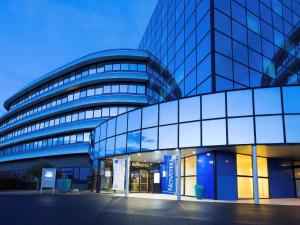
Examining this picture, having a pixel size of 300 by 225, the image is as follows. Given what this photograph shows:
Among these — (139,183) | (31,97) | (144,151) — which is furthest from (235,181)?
(31,97)

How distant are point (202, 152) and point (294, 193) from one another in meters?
9.69

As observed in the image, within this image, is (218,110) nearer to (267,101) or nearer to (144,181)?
(267,101)

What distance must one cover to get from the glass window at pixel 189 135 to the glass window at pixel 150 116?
3011 mm

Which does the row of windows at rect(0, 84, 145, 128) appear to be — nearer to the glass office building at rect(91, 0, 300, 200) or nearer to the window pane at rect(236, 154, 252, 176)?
the glass office building at rect(91, 0, 300, 200)

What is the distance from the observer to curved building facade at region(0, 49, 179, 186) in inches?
2149

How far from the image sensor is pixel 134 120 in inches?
1136

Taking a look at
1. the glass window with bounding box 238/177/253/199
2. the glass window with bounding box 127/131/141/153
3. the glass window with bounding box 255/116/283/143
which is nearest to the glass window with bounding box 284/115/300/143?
the glass window with bounding box 255/116/283/143

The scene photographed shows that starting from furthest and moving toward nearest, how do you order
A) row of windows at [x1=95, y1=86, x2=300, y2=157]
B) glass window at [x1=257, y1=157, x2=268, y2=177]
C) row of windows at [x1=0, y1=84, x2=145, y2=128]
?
row of windows at [x1=0, y1=84, x2=145, y2=128], glass window at [x1=257, y1=157, x2=268, y2=177], row of windows at [x1=95, y1=86, x2=300, y2=157]

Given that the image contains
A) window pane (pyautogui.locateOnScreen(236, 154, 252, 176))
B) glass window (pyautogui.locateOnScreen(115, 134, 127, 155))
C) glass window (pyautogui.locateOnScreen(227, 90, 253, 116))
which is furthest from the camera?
glass window (pyautogui.locateOnScreen(115, 134, 127, 155))

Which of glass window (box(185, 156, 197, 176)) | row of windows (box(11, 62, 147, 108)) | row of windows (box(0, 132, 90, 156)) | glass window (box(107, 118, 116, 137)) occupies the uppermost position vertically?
row of windows (box(11, 62, 147, 108))

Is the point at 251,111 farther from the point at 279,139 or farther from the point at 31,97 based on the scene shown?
the point at 31,97

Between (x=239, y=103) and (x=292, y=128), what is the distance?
3703 mm

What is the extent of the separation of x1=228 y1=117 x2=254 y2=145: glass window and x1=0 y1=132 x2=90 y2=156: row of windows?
37.4 meters

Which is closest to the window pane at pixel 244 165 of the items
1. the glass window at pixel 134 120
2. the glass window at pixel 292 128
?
the glass window at pixel 292 128
